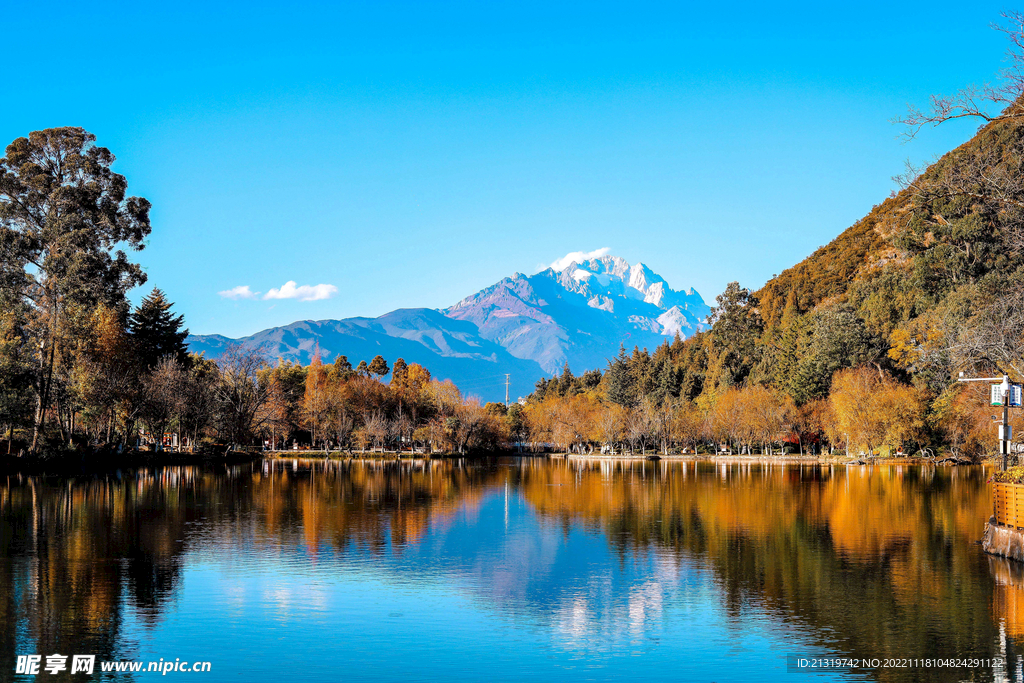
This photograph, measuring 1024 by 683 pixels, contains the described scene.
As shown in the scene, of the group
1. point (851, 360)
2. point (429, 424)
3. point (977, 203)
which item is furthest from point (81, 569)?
point (851, 360)

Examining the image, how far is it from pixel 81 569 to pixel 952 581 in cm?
1821

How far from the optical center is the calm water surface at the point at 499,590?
11805mm

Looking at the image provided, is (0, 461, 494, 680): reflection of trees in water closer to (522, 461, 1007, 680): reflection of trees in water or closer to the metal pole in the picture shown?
(522, 461, 1007, 680): reflection of trees in water

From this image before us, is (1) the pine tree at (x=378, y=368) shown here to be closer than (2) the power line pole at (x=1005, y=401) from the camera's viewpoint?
No

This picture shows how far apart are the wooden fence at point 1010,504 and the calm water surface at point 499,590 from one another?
107cm

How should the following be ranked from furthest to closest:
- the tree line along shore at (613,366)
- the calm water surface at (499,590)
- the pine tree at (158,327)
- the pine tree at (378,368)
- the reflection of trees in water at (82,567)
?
the pine tree at (378,368) < the pine tree at (158,327) < the tree line along shore at (613,366) < the reflection of trees in water at (82,567) < the calm water surface at (499,590)

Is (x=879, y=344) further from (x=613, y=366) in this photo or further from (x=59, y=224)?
(x=59, y=224)

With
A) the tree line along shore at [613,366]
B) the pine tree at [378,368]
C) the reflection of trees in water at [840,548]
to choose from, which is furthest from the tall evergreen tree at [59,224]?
the pine tree at [378,368]

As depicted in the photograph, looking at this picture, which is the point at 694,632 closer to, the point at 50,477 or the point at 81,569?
the point at 81,569

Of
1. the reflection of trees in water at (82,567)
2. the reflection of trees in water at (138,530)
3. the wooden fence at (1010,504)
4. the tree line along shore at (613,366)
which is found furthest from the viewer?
the tree line along shore at (613,366)

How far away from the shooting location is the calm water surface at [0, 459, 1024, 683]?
1180cm

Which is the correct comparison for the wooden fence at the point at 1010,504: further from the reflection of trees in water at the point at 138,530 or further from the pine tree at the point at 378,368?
the pine tree at the point at 378,368

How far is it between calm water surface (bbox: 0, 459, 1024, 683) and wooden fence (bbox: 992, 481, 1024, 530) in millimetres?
1068

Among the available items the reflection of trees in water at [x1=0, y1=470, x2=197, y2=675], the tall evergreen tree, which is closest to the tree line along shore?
the tall evergreen tree
